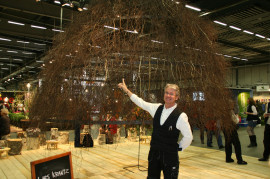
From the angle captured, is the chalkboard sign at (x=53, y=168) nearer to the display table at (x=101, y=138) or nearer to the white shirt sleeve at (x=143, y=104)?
the white shirt sleeve at (x=143, y=104)

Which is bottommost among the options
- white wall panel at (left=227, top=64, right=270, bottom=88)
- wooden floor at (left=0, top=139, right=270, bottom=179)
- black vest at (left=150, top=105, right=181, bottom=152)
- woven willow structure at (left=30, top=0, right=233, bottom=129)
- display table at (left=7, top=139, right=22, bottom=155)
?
wooden floor at (left=0, top=139, right=270, bottom=179)

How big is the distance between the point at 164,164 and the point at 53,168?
132cm

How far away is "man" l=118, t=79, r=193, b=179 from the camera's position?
7.90 ft

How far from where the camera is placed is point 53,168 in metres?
2.84

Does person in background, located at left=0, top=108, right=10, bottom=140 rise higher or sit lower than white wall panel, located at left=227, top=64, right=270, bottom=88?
lower

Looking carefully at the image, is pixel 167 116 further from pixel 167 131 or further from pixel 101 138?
pixel 101 138

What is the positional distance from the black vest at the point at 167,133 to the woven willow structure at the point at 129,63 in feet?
0.87

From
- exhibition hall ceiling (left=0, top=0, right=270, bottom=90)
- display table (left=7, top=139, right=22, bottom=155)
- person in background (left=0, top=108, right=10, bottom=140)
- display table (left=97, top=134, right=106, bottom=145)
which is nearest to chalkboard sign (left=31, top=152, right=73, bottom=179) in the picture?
exhibition hall ceiling (left=0, top=0, right=270, bottom=90)

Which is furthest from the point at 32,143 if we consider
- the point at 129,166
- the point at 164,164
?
the point at 164,164

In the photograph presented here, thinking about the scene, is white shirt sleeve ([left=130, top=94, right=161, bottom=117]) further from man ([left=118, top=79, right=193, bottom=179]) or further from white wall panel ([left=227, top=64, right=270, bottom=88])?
white wall panel ([left=227, top=64, right=270, bottom=88])

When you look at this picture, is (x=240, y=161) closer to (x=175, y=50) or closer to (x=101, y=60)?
(x=175, y=50)

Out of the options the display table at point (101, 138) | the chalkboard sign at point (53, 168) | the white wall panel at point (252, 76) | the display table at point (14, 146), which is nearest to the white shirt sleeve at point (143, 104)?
the chalkboard sign at point (53, 168)

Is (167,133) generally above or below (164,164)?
above

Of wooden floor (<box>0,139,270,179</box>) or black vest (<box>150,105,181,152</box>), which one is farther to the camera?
wooden floor (<box>0,139,270,179</box>)
